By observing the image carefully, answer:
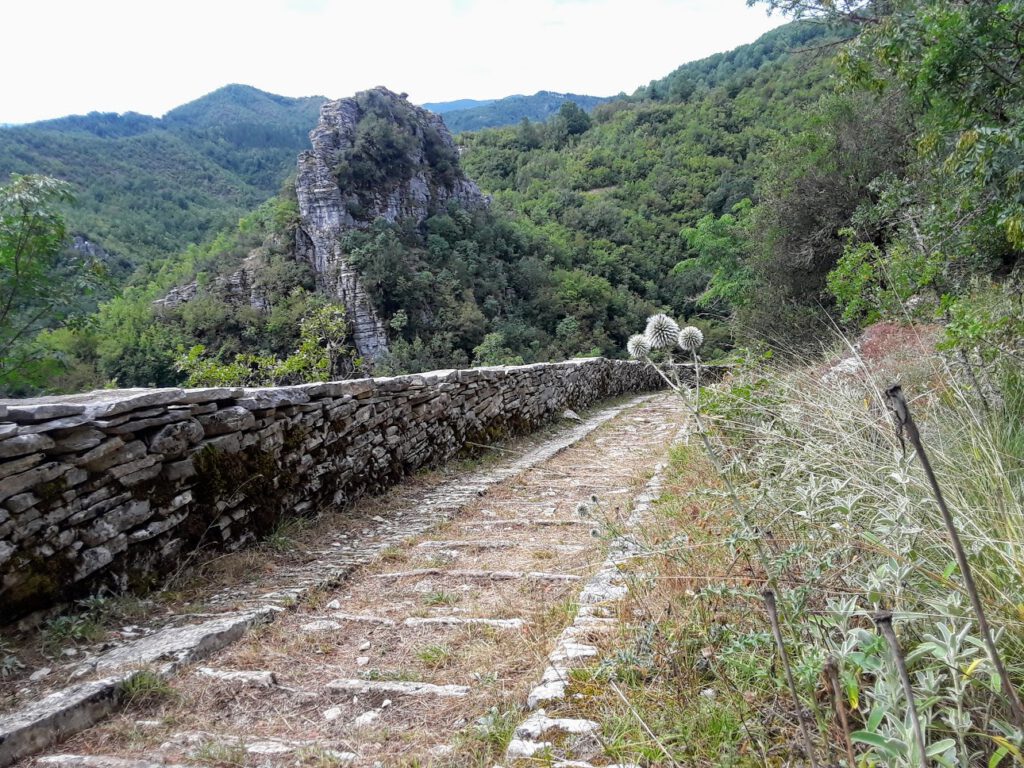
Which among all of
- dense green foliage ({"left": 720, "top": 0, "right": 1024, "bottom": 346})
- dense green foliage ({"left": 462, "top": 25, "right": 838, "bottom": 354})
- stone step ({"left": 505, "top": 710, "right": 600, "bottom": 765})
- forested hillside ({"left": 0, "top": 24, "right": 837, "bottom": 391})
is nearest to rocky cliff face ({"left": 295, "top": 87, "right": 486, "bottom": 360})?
A: forested hillside ({"left": 0, "top": 24, "right": 837, "bottom": 391})

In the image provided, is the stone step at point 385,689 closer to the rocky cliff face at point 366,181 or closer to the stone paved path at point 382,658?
the stone paved path at point 382,658

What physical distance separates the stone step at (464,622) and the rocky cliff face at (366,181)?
3280 cm

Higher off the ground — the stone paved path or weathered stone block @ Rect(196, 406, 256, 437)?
weathered stone block @ Rect(196, 406, 256, 437)

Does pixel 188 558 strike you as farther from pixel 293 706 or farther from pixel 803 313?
pixel 803 313

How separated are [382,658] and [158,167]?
283 feet

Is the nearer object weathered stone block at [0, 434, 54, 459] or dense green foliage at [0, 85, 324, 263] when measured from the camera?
weathered stone block at [0, 434, 54, 459]

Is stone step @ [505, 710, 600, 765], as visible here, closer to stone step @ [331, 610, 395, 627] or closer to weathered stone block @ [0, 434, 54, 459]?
stone step @ [331, 610, 395, 627]

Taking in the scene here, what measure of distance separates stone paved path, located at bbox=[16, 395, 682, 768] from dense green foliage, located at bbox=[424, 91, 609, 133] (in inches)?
5415

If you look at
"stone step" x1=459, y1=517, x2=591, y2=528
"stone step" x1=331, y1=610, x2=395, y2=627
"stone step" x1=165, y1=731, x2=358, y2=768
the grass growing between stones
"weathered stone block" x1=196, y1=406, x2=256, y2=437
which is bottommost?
"stone step" x1=459, y1=517, x2=591, y2=528

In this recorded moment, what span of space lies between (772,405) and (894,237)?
830 cm

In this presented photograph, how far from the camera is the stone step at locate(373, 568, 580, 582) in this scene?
287 centimetres

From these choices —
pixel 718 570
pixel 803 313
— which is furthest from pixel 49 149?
pixel 718 570

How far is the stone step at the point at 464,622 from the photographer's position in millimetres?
2383

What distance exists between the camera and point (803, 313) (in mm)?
12648
